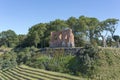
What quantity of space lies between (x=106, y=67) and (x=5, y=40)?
180ft

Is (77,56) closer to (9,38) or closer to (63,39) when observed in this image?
(63,39)

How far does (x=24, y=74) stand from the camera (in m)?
22.7

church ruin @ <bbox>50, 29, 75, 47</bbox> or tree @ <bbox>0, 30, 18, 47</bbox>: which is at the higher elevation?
tree @ <bbox>0, 30, 18, 47</bbox>

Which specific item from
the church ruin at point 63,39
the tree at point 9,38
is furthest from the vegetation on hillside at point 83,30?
the tree at point 9,38

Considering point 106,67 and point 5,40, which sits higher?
point 5,40

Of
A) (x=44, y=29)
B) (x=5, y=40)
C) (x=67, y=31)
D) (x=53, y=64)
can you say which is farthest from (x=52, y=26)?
(x=5, y=40)

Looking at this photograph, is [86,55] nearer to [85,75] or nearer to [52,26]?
[85,75]

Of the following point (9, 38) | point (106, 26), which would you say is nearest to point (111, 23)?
point (106, 26)

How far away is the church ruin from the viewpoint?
96.9ft

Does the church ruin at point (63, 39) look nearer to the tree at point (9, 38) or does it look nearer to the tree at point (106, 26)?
the tree at point (106, 26)

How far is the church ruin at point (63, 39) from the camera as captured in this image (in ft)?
96.9

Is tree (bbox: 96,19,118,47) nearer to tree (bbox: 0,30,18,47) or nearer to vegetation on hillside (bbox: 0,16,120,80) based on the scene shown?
vegetation on hillside (bbox: 0,16,120,80)

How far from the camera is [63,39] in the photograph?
3084 centimetres

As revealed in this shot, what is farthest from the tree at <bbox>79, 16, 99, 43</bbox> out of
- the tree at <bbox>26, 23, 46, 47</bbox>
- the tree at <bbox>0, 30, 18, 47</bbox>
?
the tree at <bbox>0, 30, 18, 47</bbox>
